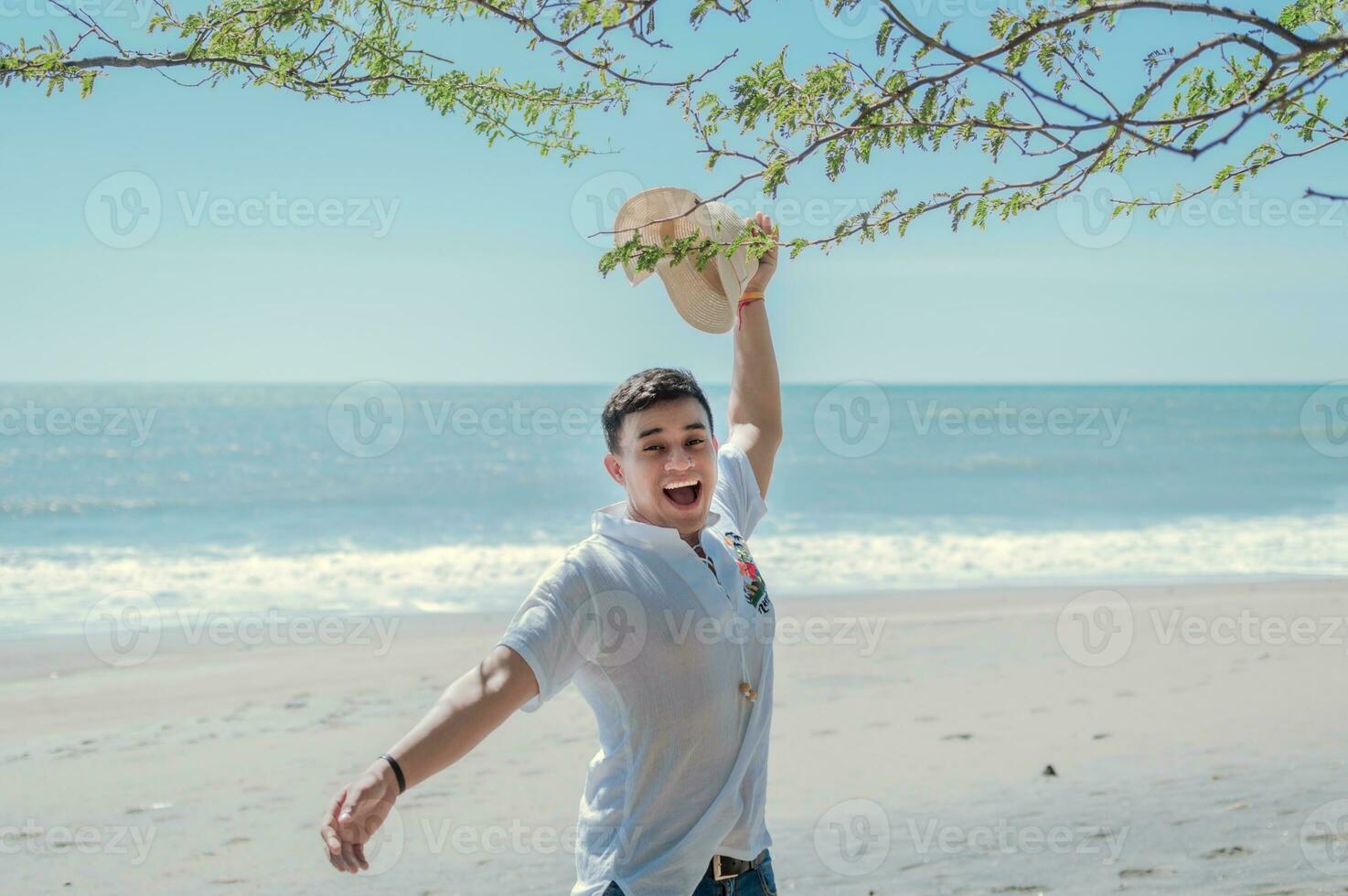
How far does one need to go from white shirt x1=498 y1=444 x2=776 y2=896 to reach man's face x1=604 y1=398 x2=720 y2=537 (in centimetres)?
8

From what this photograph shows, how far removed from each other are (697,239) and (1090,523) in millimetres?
19049

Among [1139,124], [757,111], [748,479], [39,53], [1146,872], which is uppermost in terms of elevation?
[39,53]

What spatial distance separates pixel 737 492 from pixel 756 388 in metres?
0.34

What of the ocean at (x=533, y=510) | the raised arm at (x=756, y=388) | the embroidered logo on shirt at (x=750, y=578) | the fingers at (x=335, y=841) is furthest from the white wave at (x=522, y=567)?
the fingers at (x=335, y=841)

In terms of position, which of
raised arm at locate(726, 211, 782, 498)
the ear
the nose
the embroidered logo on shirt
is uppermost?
raised arm at locate(726, 211, 782, 498)

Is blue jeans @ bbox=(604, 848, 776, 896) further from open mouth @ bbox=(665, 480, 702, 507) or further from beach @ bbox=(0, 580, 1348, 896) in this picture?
beach @ bbox=(0, 580, 1348, 896)

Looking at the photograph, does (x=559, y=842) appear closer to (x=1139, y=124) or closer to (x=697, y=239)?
(x=697, y=239)

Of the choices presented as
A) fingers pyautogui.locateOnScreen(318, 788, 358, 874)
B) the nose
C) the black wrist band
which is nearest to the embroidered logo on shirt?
the nose

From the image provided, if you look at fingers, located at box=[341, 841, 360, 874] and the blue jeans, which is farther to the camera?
the blue jeans

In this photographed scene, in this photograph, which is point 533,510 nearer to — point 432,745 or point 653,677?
point 653,677

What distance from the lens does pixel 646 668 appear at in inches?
90.4

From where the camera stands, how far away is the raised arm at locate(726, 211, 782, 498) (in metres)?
3.14

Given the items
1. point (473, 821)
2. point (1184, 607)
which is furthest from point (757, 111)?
point (1184, 607)

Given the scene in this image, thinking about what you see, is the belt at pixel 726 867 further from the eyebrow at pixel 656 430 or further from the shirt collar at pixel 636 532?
the eyebrow at pixel 656 430
